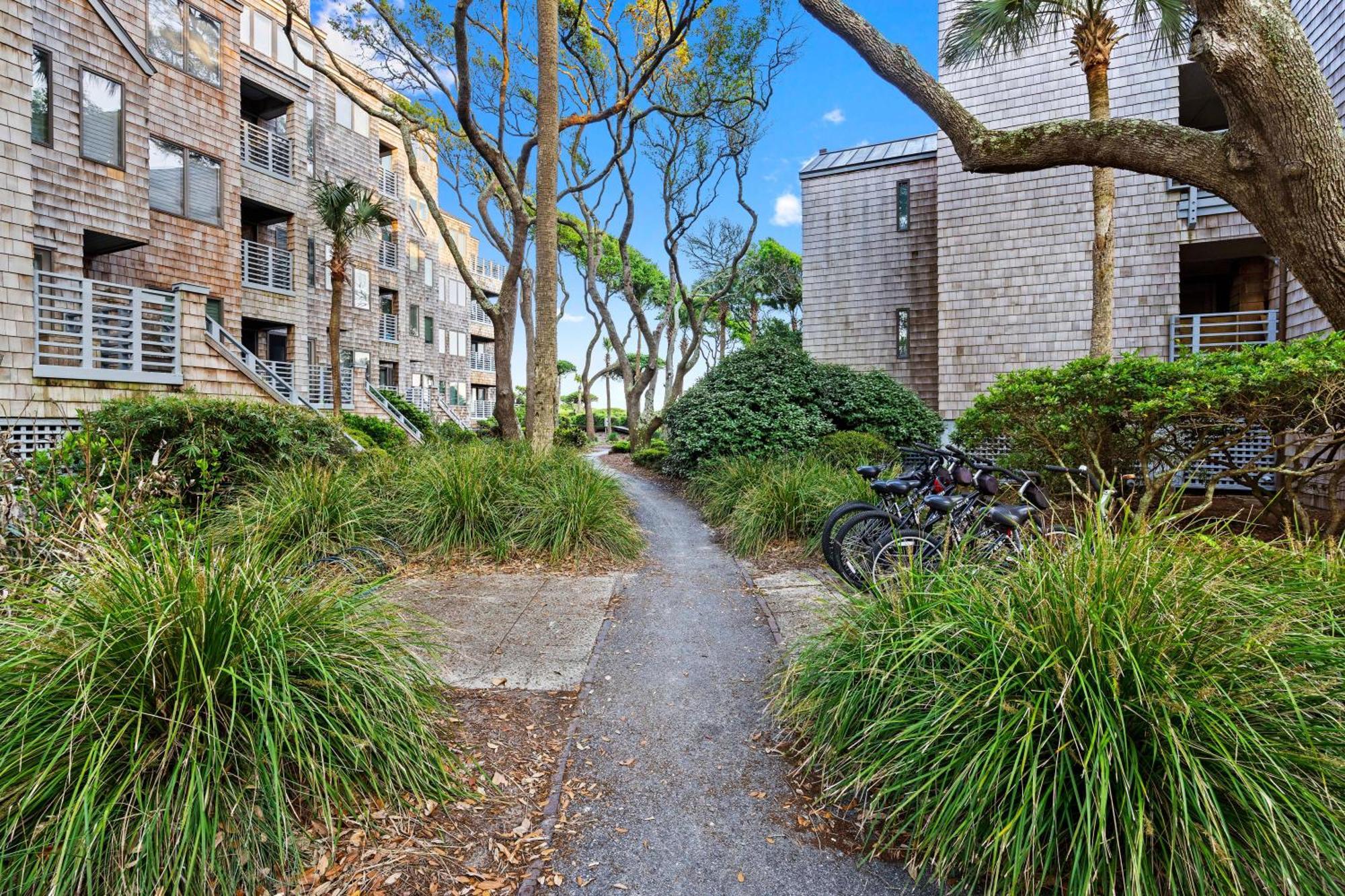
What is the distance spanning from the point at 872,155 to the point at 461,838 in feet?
53.7

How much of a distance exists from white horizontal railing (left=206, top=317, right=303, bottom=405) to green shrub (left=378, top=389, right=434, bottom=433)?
3617 millimetres

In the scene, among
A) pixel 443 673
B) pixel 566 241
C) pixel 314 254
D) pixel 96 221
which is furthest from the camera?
pixel 566 241

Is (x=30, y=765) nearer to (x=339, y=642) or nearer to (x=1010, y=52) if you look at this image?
(x=339, y=642)

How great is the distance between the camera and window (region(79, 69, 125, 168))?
10.7 meters

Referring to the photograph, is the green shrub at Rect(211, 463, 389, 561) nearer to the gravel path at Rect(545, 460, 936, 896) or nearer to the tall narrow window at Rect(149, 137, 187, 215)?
the gravel path at Rect(545, 460, 936, 896)

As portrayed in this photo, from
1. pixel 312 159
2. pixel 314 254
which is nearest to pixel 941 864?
pixel 314 254

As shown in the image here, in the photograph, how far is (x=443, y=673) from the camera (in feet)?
11.7

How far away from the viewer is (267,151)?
54.3 ft

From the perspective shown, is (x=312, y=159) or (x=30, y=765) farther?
(x=312, y=159)

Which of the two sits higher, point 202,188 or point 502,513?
point 202,188

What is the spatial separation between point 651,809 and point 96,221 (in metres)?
13.9

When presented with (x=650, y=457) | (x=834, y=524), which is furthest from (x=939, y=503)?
(x=650, y=457)

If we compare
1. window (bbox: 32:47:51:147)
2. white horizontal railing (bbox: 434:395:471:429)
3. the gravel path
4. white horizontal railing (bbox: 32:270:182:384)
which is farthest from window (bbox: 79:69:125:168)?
white horizontal railing (bbox: 434:395:471:429)

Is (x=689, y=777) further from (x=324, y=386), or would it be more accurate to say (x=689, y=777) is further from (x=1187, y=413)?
(x=324, y=386)
